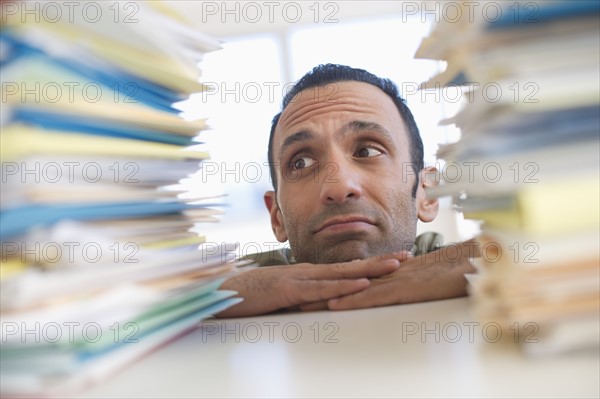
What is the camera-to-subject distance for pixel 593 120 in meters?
0.34

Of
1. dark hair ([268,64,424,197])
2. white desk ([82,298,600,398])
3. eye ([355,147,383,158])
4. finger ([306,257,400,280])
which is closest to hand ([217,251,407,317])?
finger ([306,257,400,280])

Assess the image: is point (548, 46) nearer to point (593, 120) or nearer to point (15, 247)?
point (593, 120)

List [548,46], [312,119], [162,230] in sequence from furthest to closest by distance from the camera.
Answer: [312,119]
[162,230]
[548,46]

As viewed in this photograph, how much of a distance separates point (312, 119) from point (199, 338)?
1.12 m

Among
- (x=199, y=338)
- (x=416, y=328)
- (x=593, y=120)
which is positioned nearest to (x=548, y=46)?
(x=593, y=120)

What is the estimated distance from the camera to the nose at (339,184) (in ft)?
4.81

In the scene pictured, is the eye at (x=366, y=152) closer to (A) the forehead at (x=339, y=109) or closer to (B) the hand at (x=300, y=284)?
(A) the forehead at (x=339, y=109)

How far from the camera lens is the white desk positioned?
0.34 meters

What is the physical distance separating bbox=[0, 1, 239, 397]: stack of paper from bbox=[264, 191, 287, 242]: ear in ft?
4.86

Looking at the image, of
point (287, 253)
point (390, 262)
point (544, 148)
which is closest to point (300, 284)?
point (390, 262)

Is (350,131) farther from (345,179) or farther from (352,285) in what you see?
(352,285)

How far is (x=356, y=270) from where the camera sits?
0.93m

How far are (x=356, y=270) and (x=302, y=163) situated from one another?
764mm

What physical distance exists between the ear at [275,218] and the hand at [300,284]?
1.05m
